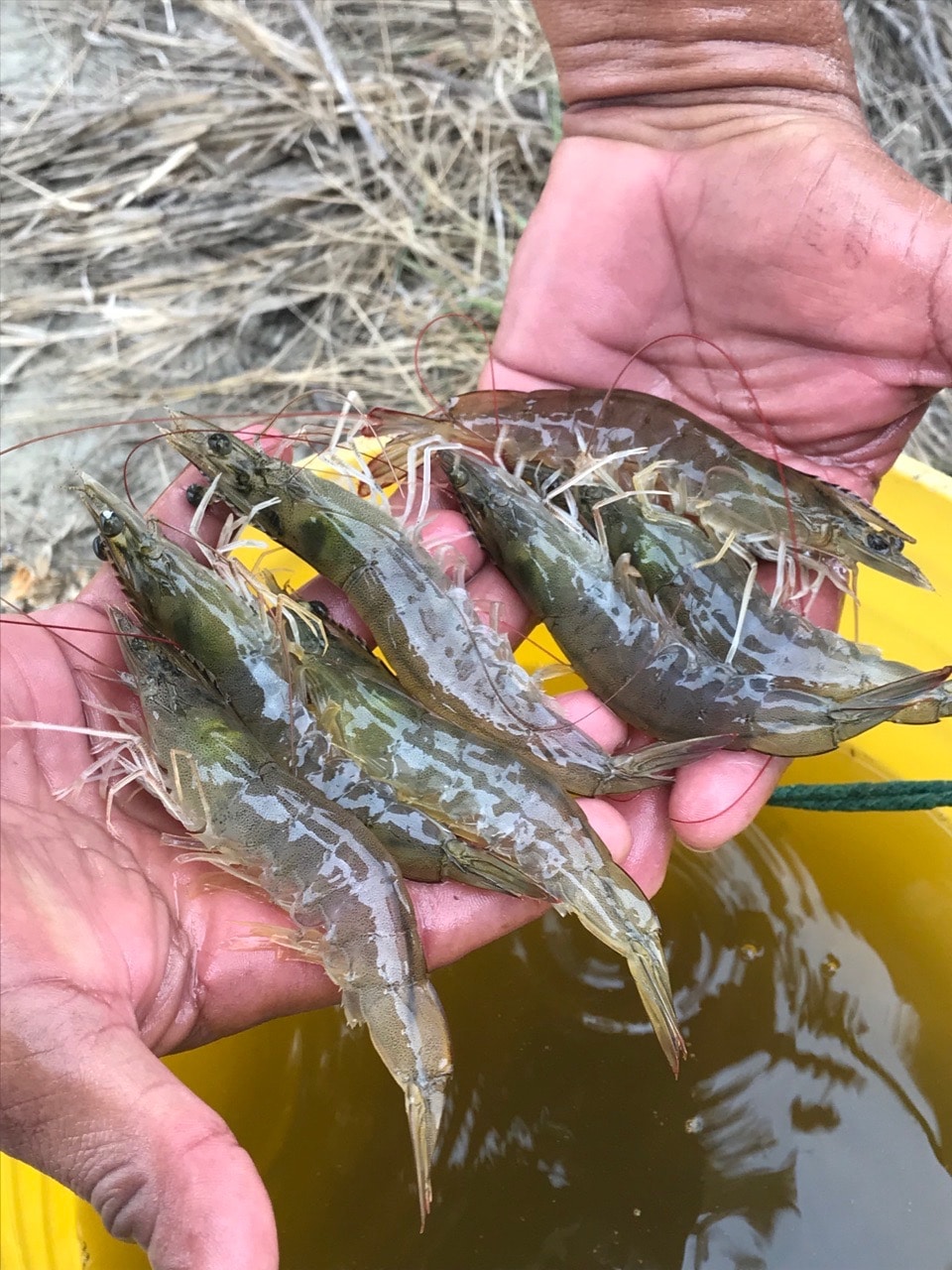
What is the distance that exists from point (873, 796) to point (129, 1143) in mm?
1899

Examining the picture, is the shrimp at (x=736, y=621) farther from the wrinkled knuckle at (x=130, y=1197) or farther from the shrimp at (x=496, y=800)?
the wrinkled knuckle at (x=130, y=1197)

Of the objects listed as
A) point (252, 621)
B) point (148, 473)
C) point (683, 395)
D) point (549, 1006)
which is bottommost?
point (549, 1006)

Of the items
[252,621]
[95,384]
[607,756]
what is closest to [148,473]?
[95,384]

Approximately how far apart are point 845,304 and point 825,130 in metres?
0.48

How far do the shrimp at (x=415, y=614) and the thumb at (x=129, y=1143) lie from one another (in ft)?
4.10

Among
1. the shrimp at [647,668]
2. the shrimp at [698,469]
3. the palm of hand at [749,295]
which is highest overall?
the palm of hand at [749,295]

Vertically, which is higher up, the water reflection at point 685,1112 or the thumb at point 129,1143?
the thumb at point 129,1143

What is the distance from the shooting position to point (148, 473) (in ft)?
13.8

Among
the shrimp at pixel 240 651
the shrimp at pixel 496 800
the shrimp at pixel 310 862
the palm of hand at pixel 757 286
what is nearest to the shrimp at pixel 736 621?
the palm of hand at pixel 757 286

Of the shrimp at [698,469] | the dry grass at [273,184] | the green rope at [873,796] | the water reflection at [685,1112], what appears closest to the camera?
the green rope at [873,796]

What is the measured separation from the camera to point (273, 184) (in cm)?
470

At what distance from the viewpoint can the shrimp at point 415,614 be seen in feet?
8.77

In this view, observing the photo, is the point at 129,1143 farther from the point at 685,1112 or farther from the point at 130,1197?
the point at 685,1112

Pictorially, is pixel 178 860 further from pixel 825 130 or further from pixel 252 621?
pixel 825 130
